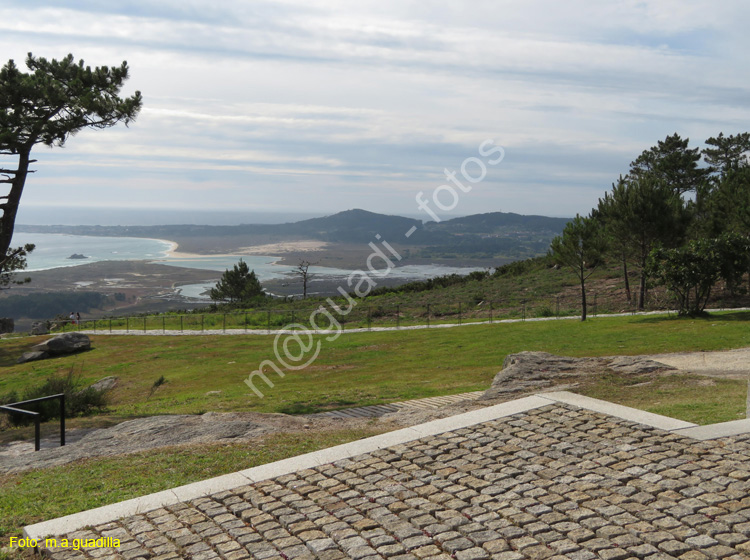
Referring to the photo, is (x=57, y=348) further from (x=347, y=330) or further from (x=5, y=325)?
(x=5, y=325)

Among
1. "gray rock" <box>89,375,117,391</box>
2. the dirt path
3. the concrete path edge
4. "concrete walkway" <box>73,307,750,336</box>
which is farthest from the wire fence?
the concrete path edge

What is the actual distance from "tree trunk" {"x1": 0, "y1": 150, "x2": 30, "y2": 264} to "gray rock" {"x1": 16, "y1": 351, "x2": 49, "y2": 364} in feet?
42.6

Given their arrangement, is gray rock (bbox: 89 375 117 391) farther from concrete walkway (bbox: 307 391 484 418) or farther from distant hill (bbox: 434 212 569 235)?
distant hill (bbox: 434 212 569 235)

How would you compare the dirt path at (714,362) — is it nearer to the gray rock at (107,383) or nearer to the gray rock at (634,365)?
the gray rock at (634,365)

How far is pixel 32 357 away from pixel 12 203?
13.6 metres

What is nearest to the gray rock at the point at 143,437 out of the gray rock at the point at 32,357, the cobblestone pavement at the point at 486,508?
the cobblestone pavement at the point at 486,508

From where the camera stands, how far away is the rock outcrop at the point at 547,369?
10.7 meters

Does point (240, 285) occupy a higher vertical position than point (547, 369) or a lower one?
lower

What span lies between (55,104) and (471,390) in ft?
36.4

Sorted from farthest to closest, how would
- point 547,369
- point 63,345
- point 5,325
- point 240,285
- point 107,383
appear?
1. point 240,285
2. point 5,325
3. point 63,345
4. point 107,383
5. point 547,369

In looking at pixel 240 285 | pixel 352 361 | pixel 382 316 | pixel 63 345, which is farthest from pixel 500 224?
pixel 352 361

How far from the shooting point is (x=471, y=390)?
12.2m

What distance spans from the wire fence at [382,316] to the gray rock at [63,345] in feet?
18.6

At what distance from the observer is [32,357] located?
2473 cm
